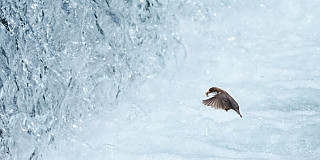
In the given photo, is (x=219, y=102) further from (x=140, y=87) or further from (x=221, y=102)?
(x=140, y=87)

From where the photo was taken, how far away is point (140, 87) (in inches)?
104

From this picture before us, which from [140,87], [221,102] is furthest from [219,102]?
[140,87]

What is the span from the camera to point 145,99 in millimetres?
2531

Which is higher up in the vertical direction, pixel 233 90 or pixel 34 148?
pixel 233 90

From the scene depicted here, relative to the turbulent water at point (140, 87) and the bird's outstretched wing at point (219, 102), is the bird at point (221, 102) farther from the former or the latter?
the turbulent water at point (140, 87)

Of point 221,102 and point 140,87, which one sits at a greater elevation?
point 140,87

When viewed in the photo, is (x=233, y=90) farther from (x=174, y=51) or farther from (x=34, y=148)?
(x=34, y=148)

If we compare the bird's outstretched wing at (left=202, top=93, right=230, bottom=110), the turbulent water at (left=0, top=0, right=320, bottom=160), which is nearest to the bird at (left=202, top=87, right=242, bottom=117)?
the bird's outstretched wing at (left=202, top=93, right=230, bottom=110)

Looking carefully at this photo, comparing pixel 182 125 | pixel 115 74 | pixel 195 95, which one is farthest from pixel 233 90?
pixel 115 74

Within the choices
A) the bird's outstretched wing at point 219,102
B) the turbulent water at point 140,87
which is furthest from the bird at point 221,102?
the turbulent water at point 140,87

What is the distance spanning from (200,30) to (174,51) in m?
0.50

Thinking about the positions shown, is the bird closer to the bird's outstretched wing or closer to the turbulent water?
the bird's outstretched wing

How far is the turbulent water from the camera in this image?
2025 mm

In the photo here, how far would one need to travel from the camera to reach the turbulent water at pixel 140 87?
2025 mm
